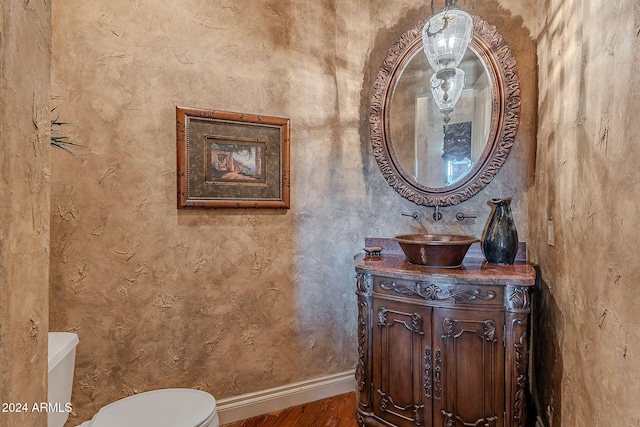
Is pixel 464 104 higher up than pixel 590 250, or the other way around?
pixel 464 104

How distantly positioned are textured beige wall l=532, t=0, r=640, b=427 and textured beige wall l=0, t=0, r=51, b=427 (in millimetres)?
1308

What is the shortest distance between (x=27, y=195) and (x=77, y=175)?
145cm

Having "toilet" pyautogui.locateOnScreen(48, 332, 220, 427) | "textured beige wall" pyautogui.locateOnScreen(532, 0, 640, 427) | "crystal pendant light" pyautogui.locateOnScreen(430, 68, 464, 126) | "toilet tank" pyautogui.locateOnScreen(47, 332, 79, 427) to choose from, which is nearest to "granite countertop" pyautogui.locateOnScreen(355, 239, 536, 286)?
"textured beige wall" pyautogui.locateOnScreen(532, 0, 640, 427)

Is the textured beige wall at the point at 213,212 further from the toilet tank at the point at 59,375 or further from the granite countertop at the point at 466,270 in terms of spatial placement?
the toilet tank at the point at 59,375

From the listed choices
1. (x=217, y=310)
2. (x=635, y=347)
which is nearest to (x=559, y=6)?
(x=635, y=347)

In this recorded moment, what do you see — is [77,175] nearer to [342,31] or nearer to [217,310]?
[217,310]

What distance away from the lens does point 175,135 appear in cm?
196

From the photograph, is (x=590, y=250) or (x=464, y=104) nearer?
(x=590, y=250)

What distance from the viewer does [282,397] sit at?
7.27ft

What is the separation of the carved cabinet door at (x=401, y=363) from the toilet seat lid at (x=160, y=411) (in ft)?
3.04

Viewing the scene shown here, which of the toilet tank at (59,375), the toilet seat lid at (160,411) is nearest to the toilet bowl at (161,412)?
the toilet seat lid at (160,411)

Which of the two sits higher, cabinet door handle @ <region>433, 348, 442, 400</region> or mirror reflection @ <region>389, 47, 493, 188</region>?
mirror reflection @ <region>389, 47, 493, 188</region>

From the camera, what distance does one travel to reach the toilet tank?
3.77ft

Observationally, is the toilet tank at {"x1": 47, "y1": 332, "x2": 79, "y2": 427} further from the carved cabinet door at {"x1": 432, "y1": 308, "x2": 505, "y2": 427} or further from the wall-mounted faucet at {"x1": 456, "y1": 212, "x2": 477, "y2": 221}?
the wall-mounted faucet at {"x1": 456, "y1": 212, "x2": 477, "y2": 221}
